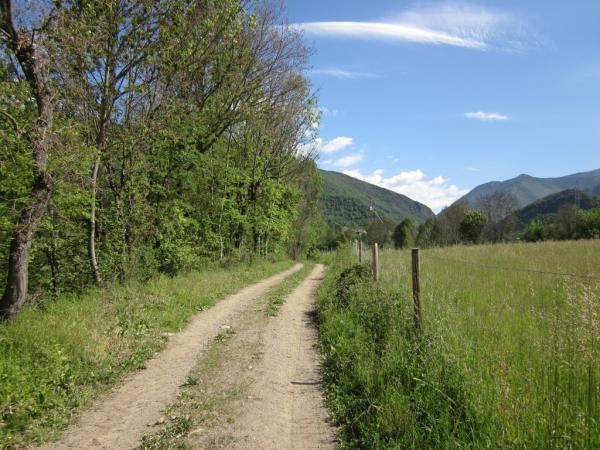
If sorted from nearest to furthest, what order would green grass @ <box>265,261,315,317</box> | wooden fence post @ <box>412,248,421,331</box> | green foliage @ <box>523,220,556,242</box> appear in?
wooden fence post @ <box>412,248,421,331</box>
green grass @ <box>265,261,315,317</box>
green foliage @ <box>523,220,556,242</box>

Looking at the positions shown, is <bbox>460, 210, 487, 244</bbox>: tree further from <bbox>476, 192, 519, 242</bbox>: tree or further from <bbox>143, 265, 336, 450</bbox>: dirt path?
<bbox>143, 265, 336, 450</bbox>: dirt path

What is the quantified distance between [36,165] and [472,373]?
26.5 ft

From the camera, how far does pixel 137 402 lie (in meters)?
4.84

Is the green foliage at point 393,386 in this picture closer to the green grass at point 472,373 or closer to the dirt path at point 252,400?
the green grass at point 472,373

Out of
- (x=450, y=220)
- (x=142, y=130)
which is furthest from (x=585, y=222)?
(x=142, y=130)

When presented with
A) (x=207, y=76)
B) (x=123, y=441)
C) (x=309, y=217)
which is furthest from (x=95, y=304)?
(x=309, y=217)

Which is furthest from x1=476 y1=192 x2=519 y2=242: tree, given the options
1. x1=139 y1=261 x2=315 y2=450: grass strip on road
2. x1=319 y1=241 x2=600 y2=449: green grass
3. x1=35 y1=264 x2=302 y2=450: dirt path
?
x1=35 y1=264 x2=302 y2=450: dirt path

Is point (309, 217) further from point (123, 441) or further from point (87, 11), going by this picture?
point (123, 441)

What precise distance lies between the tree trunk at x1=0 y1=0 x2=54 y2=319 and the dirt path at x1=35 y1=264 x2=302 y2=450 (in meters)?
3.03

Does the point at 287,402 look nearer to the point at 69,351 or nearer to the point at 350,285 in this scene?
the point at 69,351

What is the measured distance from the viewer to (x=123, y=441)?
3912mm

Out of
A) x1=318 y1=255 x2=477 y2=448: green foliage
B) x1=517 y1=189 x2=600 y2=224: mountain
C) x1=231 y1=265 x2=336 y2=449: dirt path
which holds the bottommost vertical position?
x1=231 y1=265 x2=336 y2=449: dirt path

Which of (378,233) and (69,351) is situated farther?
(378,233)

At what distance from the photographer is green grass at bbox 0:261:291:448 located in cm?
429
